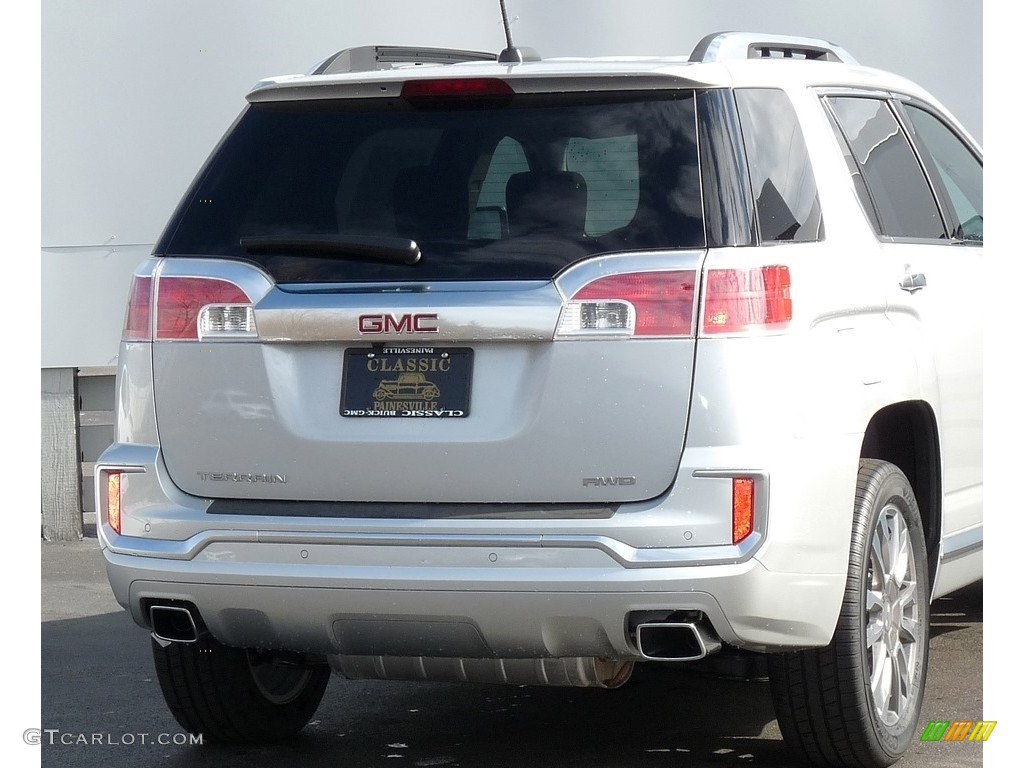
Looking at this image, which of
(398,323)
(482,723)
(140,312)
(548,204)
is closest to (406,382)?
(398,323)

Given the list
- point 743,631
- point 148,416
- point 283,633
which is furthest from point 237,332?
point 743,631

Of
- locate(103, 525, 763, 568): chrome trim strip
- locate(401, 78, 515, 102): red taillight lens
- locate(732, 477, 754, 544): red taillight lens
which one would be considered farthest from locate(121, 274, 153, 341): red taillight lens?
locate(732, 477, 754, 544): red taillight lens

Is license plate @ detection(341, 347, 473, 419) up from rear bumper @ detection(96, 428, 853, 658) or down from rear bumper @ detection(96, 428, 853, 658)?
up

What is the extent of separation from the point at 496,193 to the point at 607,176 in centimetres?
27

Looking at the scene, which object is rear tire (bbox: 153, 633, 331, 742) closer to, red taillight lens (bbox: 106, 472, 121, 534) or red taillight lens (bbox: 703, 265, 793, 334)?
red taillight lens (bbox: 106, 472, 121, 534)

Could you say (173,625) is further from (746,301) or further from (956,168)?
(956,168)

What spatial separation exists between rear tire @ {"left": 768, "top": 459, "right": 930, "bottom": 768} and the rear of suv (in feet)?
0.03

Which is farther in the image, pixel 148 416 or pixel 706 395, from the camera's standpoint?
pixel 148 416

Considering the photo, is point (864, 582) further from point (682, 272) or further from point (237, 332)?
point (237, 332)

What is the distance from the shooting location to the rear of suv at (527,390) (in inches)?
148

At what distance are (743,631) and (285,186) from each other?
1.57 m

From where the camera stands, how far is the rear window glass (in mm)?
3857

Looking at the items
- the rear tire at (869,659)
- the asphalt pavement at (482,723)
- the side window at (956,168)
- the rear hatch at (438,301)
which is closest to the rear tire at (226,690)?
the asphalt pavement at (482,723)

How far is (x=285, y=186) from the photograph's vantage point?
413 centimetres
